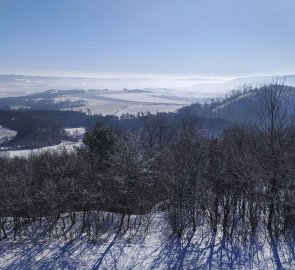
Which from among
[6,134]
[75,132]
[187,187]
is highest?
[187,187]

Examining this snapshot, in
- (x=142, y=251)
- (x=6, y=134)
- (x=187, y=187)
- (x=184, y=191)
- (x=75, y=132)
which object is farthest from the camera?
(x=6, y=134)

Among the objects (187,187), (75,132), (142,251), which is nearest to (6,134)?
(75,132)

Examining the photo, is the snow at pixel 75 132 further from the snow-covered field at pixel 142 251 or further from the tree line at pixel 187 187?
the snow-covered field at pixel 142 251

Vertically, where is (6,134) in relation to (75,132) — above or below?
below

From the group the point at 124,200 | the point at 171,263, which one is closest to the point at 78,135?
the point at 124,200

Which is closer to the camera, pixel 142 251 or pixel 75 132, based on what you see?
pixel 142 251

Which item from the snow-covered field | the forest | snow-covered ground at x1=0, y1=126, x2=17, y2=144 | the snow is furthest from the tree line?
snow-covered ground at x1=0, y1=126, x2=17, y2=144

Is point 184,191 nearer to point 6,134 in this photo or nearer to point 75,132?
point 75,132

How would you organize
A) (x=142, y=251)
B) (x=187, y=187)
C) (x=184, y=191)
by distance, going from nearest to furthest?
(x=142, y=251), (x=184, y=191), (x=187, y=187)
